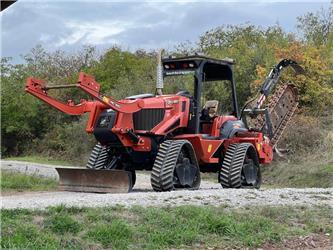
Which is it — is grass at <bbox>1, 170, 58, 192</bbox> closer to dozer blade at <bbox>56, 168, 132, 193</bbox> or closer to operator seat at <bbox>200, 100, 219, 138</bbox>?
dozer blade at <bbox>56, 168, 132, 193</bbox>

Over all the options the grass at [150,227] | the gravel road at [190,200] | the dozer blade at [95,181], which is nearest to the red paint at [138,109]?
the dozer blade at [95,181]

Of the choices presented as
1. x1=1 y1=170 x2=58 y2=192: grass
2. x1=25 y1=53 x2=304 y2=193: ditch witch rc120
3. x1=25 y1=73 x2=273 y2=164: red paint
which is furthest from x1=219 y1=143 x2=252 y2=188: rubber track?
x1=1 y1=170 x2=58 y2=192: grass

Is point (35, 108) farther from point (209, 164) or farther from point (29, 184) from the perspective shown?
point (209, 164)

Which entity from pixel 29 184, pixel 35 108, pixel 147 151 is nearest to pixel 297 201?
pixel 147 151

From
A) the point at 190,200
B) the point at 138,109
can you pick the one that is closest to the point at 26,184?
the point at 138,109

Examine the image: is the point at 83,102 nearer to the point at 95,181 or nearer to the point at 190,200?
the point at 95,181

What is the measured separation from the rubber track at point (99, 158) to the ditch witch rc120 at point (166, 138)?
2 centimetres

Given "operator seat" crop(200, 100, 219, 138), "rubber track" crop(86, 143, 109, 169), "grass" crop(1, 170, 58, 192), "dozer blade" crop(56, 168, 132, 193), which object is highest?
"operator seat" crop(200, 100, 219, 138)

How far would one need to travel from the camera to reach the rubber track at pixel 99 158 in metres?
14.8

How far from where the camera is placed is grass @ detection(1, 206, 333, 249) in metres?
6.93

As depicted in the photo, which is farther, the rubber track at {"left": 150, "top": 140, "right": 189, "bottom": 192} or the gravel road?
the rubber track at {"left": 150, "top": 140, "right": 189, "bottom": 192}

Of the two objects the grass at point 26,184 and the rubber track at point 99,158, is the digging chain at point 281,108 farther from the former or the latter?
the rubber track at point 99,158

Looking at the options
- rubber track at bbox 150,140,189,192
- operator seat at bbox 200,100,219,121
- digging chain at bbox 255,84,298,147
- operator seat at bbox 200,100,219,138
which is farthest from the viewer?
digging chain at bbox 255,84,298,147

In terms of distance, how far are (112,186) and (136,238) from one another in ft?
19.3
